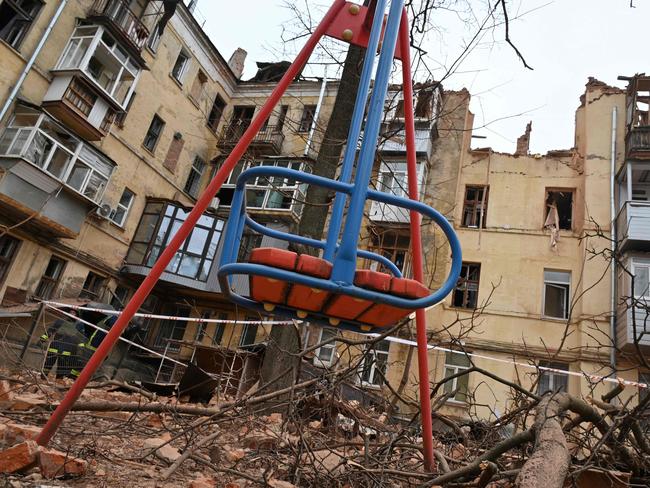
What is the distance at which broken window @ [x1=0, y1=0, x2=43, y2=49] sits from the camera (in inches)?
614

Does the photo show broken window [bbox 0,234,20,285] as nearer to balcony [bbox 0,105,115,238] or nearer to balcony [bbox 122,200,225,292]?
balcony [bbox 0,105,115,238]

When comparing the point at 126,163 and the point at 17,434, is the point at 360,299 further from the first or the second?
the point at 126,163

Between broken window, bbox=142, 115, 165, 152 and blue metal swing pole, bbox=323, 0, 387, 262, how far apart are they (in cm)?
A: 2134

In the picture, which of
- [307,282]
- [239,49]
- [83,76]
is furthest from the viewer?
[239,49]

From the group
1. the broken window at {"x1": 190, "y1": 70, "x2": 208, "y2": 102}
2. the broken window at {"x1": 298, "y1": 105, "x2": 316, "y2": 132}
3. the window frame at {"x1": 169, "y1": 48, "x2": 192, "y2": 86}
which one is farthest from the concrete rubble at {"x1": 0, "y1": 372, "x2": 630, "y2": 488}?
the broken window at {"x1": 190, "y1": 70, "x2": 208, "y2": 102}

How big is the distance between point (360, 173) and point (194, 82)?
24944 millimetres

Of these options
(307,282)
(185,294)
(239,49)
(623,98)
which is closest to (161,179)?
(185,294)

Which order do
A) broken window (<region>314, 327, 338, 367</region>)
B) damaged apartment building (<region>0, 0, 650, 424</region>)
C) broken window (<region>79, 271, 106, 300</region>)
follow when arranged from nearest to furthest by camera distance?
broken window (<region>314, 327, 338, 367</region>)
damaged apartment building (<region>0, 0, 650, 424</region>)
broken window (<region>79, 271, 106, 300</region>)

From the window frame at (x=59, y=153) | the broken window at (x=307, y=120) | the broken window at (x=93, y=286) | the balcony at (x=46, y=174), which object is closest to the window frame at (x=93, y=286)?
the broken window at (x=93, y=286)

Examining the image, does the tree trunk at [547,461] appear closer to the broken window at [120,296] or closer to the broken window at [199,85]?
the broken window at [120,296]

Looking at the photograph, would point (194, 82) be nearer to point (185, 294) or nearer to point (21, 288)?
point (185, 294)

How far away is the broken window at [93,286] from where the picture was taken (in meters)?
18.4

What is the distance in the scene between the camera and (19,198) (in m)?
14.7

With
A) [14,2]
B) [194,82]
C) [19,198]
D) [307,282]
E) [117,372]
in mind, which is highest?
[194,82]
